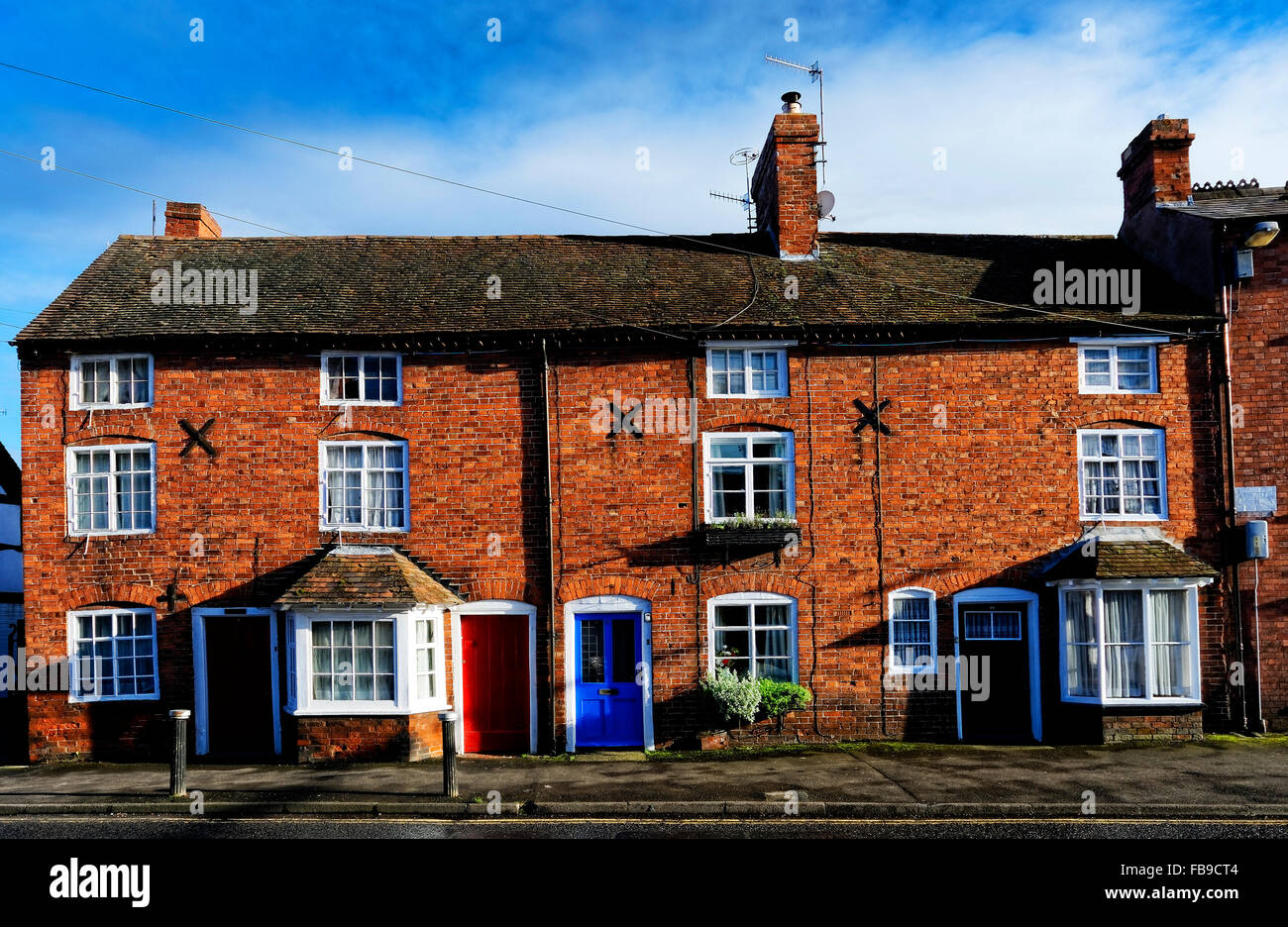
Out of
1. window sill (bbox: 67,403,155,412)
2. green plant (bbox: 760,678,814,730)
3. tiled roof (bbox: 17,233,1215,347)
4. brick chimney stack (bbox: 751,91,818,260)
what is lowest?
green plant (bbox: 760,678,814,730)

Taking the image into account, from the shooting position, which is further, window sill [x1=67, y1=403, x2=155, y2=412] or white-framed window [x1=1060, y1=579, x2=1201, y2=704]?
window sill [x1=67, y1=403, x2=155, y2=412]

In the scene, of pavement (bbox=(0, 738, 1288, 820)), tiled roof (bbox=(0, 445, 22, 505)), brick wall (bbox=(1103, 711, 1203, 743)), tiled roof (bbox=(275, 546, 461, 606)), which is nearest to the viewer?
pavement (bbox=(0, 738, 1288, 820))

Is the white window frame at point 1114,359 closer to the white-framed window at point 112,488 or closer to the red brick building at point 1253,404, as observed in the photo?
the red brick building at point 1253,404

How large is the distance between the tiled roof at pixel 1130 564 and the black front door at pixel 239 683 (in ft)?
42.0

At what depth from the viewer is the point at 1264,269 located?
53.1 ft

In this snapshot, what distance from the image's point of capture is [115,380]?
16.0m

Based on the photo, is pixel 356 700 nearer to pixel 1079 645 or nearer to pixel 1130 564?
pixel 1079 645

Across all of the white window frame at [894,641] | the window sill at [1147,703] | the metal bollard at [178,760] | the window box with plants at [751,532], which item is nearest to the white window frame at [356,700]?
the metal bollard at [178,760]

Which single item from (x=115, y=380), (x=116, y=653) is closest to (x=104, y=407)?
(x=115, y=380)

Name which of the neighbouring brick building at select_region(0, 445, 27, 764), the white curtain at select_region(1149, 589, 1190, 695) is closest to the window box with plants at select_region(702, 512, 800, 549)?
the white curtain at select_region(1149, 589, 1190, 695)

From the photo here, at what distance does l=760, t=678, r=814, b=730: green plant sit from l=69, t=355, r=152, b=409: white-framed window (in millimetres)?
11184

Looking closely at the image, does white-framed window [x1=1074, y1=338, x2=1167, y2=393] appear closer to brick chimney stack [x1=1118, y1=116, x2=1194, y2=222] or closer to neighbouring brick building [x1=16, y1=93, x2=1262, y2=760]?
neighbouring brick building [x1=16, y1=93, x2=1262, y2=760]

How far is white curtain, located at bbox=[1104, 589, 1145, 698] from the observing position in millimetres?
15219
